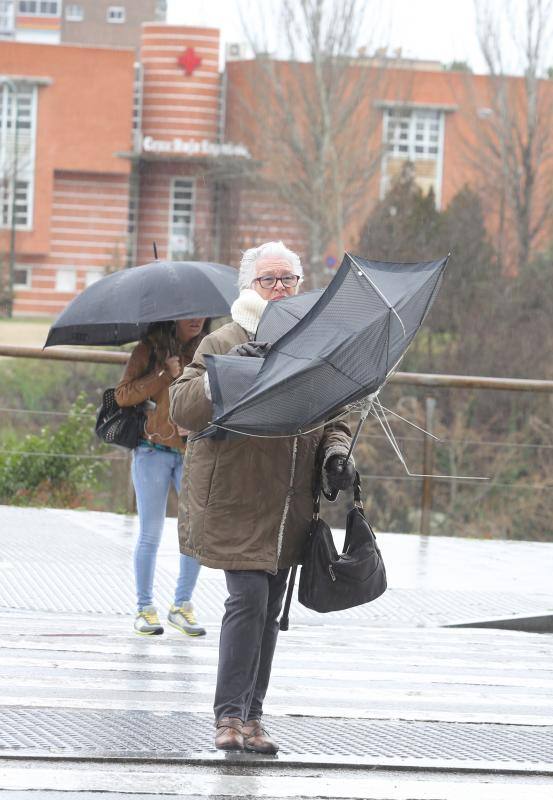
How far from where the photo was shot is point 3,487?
13578 millimetres

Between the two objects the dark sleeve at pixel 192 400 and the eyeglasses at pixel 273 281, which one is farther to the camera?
the eyeglasses at pixel 273 281

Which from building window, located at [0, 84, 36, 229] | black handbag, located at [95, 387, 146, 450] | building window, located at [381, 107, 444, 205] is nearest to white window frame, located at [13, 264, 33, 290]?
building window, located at [0, 84, 36, 229]

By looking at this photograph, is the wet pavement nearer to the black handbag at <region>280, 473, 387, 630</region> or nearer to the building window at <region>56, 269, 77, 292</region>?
the black handbag at <region>280, 473, 387, 630</region>

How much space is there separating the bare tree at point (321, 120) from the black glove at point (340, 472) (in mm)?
43793

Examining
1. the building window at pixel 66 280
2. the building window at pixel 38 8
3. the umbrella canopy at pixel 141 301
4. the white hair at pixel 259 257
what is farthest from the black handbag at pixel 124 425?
the building window at pixel 38 8

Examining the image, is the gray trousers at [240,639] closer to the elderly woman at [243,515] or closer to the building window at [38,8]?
the elderly woman at [243,515]

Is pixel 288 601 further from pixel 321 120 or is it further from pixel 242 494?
pixel 321 120

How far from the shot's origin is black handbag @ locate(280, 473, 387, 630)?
209 inches

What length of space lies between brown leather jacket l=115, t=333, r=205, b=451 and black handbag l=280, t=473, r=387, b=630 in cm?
247

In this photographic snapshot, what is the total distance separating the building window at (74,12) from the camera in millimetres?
121688

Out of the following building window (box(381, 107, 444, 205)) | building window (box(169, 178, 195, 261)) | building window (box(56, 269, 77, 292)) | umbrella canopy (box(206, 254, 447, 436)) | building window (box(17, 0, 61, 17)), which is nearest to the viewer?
umbrella canopy (box(206, 254, 447, 436))

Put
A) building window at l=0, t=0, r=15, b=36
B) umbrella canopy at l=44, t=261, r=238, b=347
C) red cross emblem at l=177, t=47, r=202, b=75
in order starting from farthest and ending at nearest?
building window at l=0, t=0, r=15, b=36, red cross emblem at l=177, t=47, r=202, b=75, umbrella canopy at l=44, t=261, r=238, b=347

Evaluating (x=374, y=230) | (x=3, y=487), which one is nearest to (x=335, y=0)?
(x=374, y=230)

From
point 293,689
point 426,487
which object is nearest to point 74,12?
point 426,487
